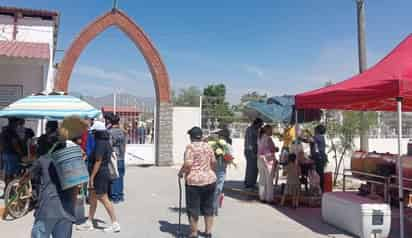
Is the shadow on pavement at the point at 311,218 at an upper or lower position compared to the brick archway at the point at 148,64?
lower

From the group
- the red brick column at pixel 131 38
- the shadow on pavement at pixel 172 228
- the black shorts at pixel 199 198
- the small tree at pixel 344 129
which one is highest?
the red brick column at pixel 131 38

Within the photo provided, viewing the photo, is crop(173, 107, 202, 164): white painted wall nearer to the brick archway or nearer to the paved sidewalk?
the brick archway

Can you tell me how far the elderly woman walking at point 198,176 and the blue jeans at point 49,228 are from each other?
207cm

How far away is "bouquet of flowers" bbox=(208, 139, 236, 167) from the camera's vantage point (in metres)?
6.86

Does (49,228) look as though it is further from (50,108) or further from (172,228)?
(50,108)

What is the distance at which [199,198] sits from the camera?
550 cm

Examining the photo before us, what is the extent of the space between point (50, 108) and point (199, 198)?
3.10 meters

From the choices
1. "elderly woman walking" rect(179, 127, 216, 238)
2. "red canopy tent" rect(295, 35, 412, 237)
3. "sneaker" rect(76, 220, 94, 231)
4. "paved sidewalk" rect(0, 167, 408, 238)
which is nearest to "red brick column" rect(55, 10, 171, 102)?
"paved sidewalk" rect(0, 167, 408, 238)

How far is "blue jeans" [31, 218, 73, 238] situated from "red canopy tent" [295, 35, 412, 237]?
174 inches

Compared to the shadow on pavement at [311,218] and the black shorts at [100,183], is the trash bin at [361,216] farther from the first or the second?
the black shorts at [100,183]

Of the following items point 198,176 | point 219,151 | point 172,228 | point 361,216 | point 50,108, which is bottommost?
point 172,228

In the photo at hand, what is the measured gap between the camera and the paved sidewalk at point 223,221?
6133mm

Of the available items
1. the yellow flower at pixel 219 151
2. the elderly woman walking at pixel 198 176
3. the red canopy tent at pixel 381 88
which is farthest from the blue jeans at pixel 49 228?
A: the red canopy tent at pixel 381 88

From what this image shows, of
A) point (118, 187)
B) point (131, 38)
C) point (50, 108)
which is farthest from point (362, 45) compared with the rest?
point (50, 108)
